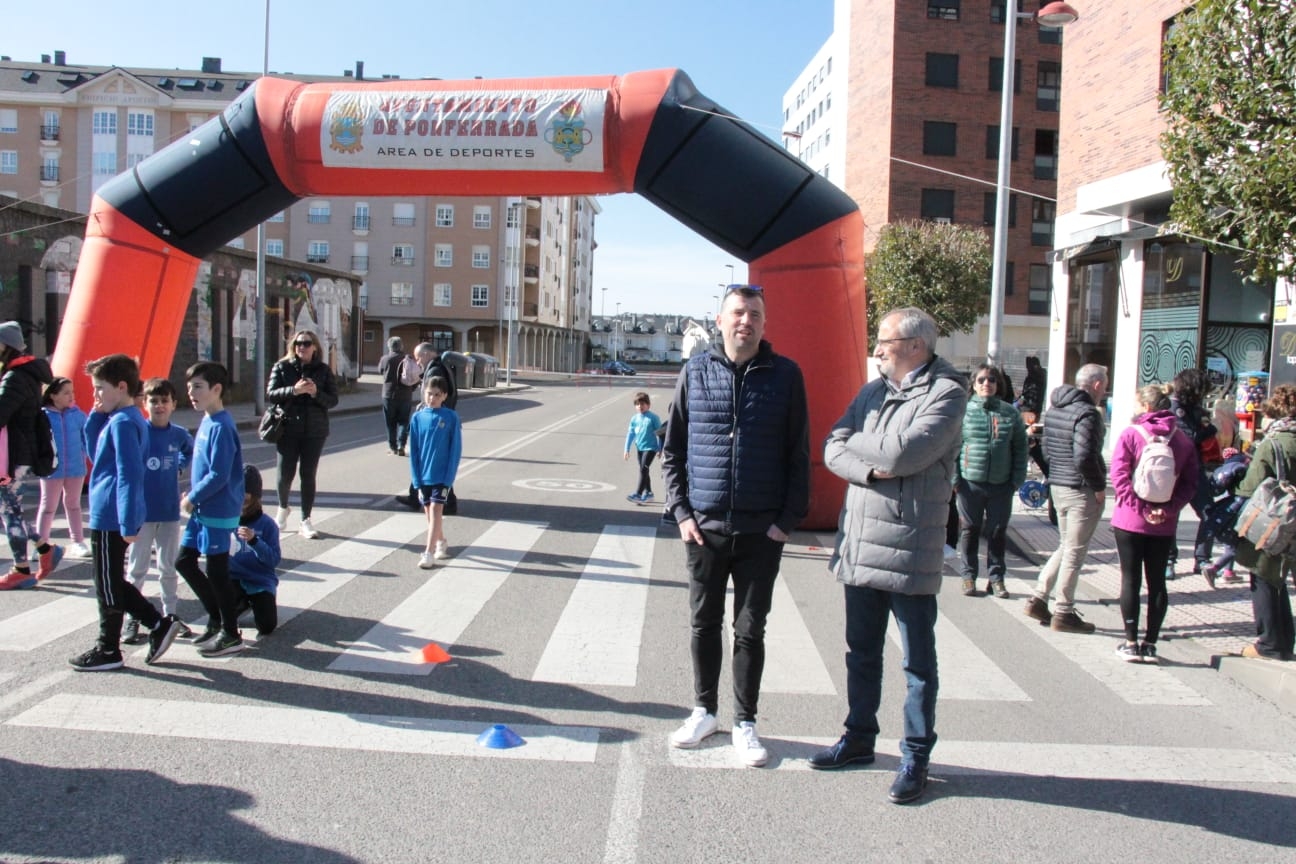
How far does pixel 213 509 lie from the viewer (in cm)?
521

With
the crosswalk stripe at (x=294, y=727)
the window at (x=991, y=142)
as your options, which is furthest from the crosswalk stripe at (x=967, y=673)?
the window at (x=991, y=142)

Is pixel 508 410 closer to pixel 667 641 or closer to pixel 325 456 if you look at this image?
pixel 325 456

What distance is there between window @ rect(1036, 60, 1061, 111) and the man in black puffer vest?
4724 centimetres

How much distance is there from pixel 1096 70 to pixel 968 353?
2856 centimetres

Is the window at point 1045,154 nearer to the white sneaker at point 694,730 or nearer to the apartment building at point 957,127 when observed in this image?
the apartment building at point 957,127

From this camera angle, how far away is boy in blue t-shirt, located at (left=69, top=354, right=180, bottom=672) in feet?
16.0

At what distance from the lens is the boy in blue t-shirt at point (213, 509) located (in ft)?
17.0

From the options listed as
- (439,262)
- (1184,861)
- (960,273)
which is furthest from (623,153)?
(439,262)

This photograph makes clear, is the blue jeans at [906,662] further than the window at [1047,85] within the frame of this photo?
No

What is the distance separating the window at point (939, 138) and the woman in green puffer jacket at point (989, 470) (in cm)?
3893

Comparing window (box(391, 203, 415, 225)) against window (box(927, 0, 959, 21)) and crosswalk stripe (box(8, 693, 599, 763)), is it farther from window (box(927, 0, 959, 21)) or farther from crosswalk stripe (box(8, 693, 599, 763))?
crosswalk stripe (box(8, 693, 599, 763))

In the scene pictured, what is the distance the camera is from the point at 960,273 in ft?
116

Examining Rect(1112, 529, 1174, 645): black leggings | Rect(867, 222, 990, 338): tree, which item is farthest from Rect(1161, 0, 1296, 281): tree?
Rect(867, 222, 990, 338): tree

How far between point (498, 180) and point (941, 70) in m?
38.2
